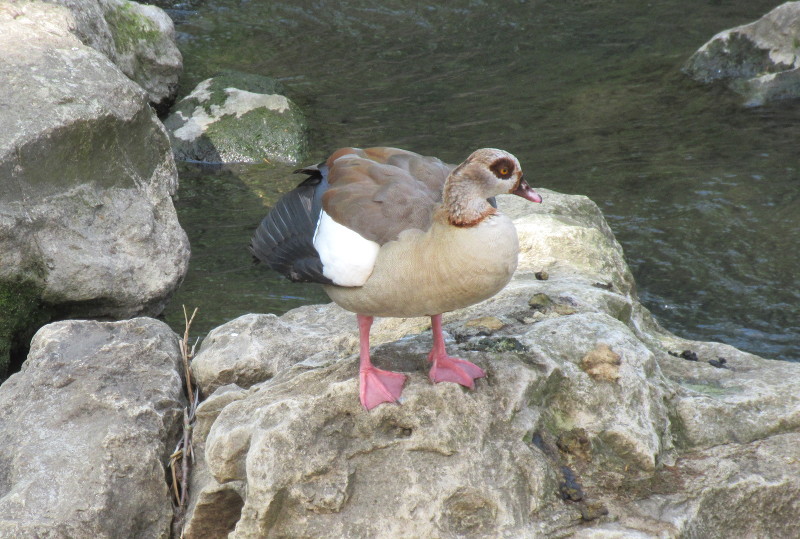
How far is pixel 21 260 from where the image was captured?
5.13 meters

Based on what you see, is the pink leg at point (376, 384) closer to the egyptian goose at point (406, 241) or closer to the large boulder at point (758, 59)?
the egyptian goose at point (406, 241)

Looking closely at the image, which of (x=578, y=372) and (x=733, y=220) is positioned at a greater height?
(x=578, y=372)

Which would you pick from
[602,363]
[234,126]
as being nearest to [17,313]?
[602,363]

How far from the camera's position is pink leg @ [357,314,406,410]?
10.5 feet

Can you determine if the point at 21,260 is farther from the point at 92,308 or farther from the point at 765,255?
the point at 765,255

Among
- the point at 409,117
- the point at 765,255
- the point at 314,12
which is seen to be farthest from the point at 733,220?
the point at 314,12

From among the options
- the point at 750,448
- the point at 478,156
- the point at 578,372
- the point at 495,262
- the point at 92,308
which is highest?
the point at 478,156

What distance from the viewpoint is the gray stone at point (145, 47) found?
9.23 m

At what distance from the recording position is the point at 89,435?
12.3ft

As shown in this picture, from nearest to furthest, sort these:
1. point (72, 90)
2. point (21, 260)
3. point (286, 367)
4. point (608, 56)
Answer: point (286, 367), point (21, 260), point (72, 90), point (608, 56)

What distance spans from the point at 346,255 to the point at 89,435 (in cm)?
138

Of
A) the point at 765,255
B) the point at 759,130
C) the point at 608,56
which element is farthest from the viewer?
the point at 608,56

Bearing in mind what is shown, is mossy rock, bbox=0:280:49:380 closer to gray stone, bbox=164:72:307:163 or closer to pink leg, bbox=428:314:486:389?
pink leg, bbox=428:314:486:389

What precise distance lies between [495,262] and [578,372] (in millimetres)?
584
